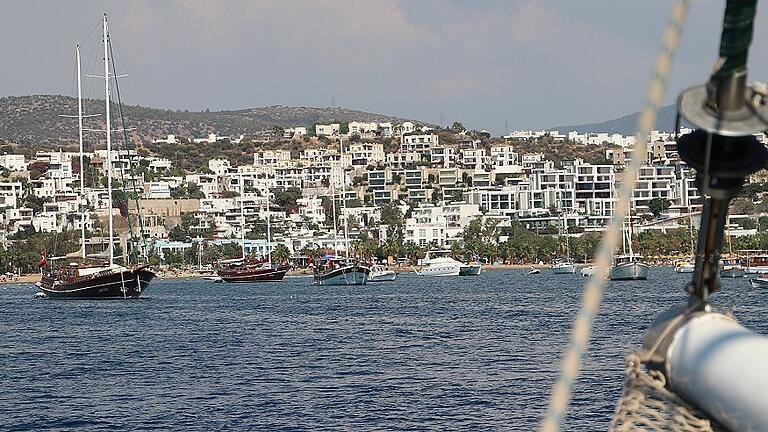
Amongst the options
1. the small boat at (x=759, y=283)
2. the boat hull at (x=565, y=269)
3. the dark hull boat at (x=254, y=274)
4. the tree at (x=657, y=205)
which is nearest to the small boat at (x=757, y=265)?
the small boat at (x=759, y=283)

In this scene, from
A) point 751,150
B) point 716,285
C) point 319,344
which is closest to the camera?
point 751,150

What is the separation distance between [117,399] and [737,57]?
2148 cm

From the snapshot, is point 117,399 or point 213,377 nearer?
point 117,399

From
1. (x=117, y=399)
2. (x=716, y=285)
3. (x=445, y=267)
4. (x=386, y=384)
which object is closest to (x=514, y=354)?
(x=386, y=384)

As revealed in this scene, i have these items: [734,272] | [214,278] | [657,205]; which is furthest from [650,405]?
[657,205]

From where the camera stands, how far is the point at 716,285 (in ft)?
12.3

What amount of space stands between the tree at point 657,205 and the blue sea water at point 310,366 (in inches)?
3890

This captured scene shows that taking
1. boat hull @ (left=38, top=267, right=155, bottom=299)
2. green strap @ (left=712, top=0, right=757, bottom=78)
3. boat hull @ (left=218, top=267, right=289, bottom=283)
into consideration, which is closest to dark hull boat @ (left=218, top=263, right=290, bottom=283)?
boat hull @ (left=218, top=267, right=289, bottom=283)

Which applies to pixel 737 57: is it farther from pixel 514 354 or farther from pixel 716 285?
pixel 514 354

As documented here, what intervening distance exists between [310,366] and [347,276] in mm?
58916

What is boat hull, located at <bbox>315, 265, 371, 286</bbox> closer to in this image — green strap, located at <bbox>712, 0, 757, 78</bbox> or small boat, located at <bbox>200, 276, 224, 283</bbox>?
small boat, located at <bbox>200, 276, 224, 283</bbox>

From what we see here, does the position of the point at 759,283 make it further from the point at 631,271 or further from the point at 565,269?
the point at 565,269

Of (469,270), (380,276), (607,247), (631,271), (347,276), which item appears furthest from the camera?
(469,270)

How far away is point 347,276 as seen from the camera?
8794cm
